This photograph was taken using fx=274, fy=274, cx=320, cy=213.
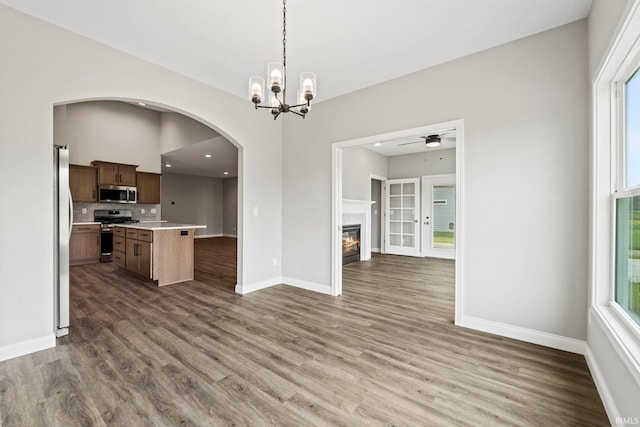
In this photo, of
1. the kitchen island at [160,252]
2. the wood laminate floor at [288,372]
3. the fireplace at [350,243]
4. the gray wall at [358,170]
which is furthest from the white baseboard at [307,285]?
the gray wall at [358,170]

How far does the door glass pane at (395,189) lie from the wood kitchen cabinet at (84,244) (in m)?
7.41

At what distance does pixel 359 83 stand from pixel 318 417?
140 inches

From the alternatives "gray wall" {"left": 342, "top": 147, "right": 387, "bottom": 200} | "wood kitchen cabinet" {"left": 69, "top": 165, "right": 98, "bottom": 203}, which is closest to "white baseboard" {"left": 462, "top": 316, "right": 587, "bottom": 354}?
"gray wall" {"left": 342, "top": 147, "right": 387, "bottom": 200}

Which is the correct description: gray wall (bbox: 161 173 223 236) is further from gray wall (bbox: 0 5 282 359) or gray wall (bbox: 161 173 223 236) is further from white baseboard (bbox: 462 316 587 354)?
white baseboard (bbox: 462 316 587 354)

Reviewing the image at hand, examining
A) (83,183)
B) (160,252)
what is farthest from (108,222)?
(160,252)

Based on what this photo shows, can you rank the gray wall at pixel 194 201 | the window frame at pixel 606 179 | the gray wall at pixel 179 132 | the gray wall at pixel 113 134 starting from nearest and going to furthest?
the window frame at pixel 606 179, the gray wall at pixel 113 134, the gray wall at pixel 179 132, the gray wall at pixel 194 201

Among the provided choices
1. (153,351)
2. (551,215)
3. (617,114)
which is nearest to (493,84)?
(617,114)

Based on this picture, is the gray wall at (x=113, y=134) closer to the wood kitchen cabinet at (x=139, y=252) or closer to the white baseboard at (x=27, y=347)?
the wood kitchen cabinet at (x=139, y=252)

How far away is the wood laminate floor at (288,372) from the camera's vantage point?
64.2 inches

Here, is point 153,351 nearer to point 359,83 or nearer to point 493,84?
point 359,83

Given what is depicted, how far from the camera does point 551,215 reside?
8.05 ft

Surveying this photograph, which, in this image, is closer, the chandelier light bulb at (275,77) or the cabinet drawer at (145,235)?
the chandelier light bulb at (275,77)

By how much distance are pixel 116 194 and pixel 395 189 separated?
7.18 m

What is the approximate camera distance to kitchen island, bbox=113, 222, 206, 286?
438cm
